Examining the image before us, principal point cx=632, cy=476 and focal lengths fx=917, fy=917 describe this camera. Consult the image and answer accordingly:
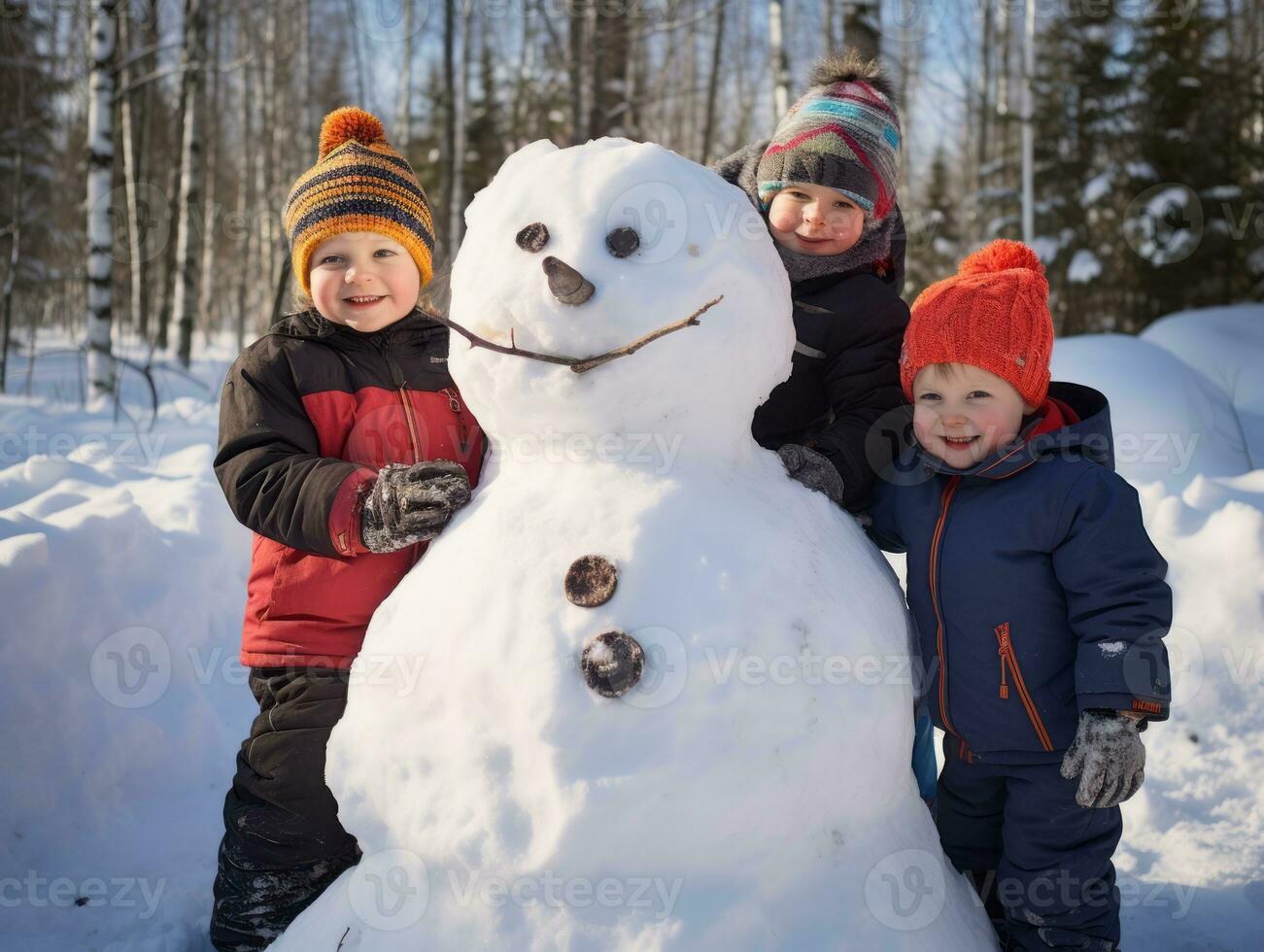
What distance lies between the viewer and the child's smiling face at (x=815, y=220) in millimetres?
2256

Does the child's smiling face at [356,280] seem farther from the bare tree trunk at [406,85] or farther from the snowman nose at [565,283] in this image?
the bare tree trunk at [406,85]

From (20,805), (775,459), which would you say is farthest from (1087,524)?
(20,805)

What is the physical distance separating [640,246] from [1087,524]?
1.04m

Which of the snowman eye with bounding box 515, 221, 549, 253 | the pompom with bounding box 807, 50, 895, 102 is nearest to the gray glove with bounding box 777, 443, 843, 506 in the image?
the snowman eye with bounding box 515, 221, 549, 253

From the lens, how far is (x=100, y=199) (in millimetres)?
8391

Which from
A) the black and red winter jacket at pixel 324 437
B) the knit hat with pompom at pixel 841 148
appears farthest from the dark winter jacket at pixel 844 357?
the black and red winter jacket at pixel 324 437

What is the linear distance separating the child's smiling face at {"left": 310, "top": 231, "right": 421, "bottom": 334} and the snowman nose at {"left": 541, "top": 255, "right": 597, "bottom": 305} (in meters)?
0.68

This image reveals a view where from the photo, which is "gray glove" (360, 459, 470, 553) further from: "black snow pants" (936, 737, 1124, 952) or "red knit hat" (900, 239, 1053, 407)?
"black snow pants" (936, 737, 1124, 952)

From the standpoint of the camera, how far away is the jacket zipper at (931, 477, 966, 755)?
199 centimetres

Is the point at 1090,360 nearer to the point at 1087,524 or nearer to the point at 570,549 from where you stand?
the point at 1087,524

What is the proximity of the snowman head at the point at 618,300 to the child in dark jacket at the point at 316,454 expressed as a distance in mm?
377

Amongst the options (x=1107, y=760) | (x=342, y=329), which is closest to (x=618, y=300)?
(x=342, y=329)

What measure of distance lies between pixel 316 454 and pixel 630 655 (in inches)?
38.7

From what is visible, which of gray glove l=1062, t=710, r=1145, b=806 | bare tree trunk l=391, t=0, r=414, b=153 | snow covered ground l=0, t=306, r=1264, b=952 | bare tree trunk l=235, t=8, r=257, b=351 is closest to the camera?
gray glove l=1062, t=710, r=1145, b=806
